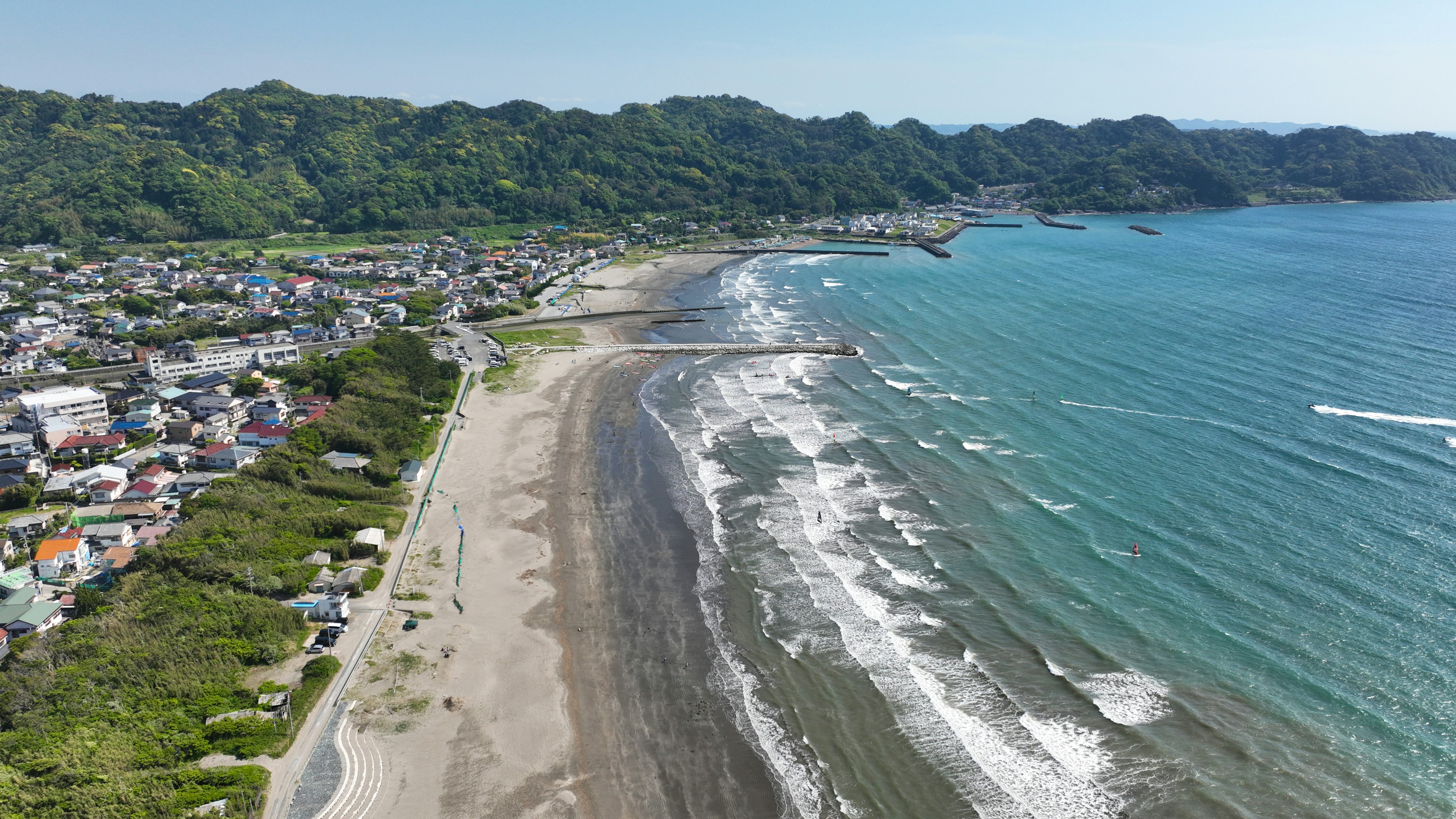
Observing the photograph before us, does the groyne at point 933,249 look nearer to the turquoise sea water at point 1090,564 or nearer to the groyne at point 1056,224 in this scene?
the groyne at point 1056,224

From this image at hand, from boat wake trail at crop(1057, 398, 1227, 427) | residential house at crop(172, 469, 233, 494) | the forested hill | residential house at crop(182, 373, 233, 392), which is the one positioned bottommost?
residential house at crop(172, 469, 233, 494)

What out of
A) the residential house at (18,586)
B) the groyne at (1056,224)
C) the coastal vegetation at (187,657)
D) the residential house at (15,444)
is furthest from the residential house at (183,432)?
the groyne at (1056,224)

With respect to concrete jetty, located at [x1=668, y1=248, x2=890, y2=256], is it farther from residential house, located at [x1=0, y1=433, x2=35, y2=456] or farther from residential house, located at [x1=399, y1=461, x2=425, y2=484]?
residential house, located at [x1=0, y1=433, x2=35, y2=456]

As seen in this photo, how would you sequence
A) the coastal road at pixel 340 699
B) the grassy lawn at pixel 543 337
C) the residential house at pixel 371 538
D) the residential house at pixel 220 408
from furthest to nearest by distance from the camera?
the grassy lawn at pixel 543 337 < the residential house at pixel 220 408 < the residential house at pixel 371 538 < the coastal road at pixel 340 699

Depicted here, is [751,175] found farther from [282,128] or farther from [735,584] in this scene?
[735,584]

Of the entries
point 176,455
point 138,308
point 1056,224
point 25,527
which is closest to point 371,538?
point 25,527

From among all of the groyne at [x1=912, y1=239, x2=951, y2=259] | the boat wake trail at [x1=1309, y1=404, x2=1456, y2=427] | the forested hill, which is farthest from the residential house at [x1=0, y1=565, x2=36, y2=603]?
the forested hill
